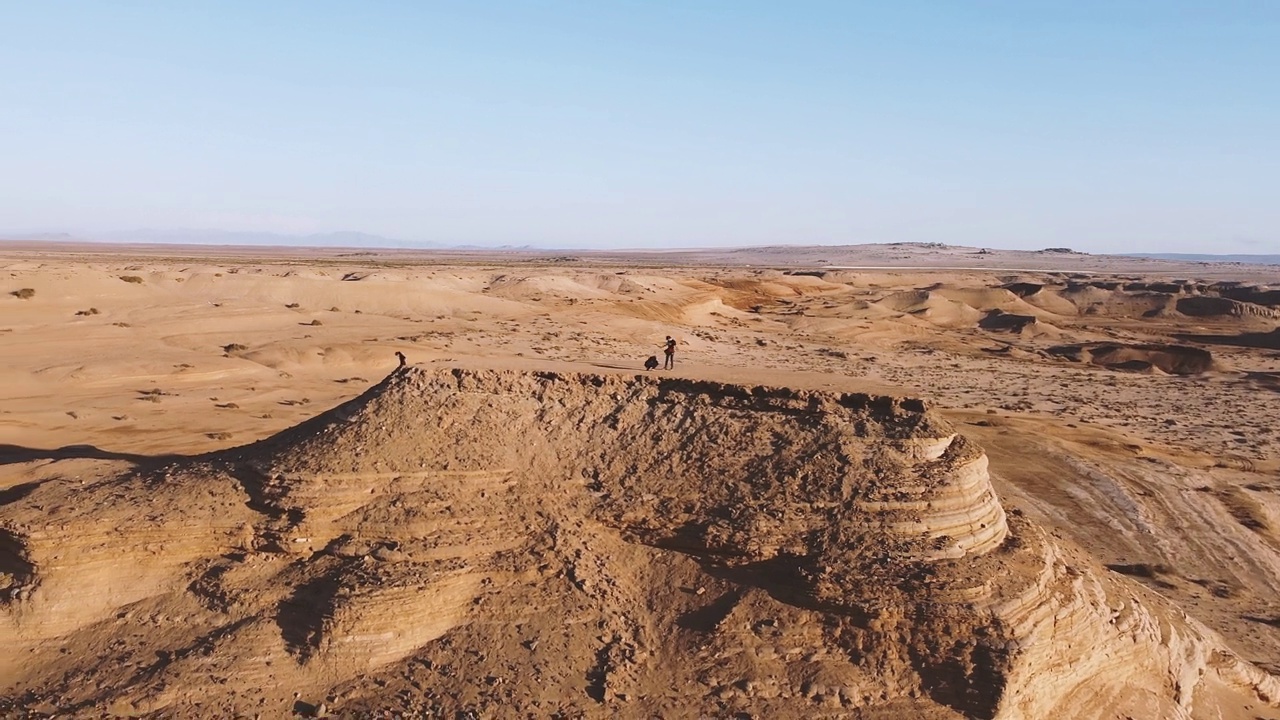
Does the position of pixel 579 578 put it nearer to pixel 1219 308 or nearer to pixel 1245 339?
pixel 1245 339

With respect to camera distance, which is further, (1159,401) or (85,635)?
(1159,401)

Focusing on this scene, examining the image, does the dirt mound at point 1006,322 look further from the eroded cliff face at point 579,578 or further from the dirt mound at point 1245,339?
the eroded cliff face at point 579,578

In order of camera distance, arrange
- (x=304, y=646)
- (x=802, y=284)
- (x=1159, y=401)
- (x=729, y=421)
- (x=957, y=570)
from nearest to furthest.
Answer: (x=304, y=646) → (x=957, y=570) → (x=729, y=421) → (x=1159, y=401) → (x=802, y=284)

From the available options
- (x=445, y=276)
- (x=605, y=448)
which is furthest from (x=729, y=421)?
(x=445, y=276)

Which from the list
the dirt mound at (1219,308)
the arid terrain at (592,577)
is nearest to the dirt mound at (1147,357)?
the dirt mound at (1219,308)

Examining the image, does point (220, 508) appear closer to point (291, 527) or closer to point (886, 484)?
point (291, 527)

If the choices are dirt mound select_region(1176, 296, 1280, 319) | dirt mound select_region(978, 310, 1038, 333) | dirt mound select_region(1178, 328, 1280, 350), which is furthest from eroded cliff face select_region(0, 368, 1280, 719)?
dirt mound select_region(1176, 296, 1280, 319)

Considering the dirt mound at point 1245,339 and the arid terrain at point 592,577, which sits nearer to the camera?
the arid terrain at point 592,577
